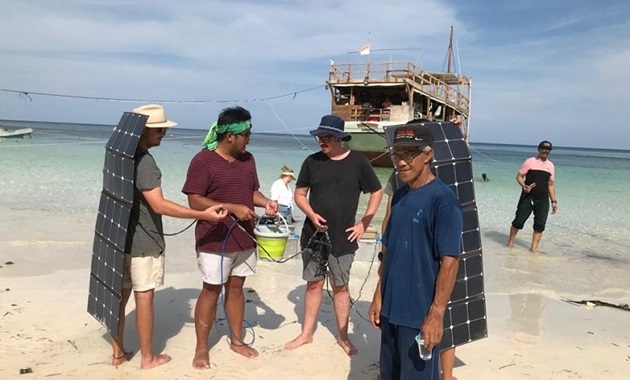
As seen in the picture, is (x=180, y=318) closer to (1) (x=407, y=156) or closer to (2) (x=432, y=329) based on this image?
(2) (x=432, y=329)

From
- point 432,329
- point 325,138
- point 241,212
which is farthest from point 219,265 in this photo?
point 432,329

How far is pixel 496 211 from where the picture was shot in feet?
46.3

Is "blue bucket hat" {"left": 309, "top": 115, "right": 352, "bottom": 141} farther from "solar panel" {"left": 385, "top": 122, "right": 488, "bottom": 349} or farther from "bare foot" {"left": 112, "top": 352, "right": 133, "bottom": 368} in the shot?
"bare foot" {"left": 112, "top": 352, "right": 133, "bottom": 368}

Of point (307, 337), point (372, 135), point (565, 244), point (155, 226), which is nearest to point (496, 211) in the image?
point (565, 244)

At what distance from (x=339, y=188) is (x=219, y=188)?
0.97 metres

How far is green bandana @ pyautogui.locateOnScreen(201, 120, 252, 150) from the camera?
3445 millimetres

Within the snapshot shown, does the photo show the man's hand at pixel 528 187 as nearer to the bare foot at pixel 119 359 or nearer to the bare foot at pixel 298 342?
the bare foot at pixel 298 342

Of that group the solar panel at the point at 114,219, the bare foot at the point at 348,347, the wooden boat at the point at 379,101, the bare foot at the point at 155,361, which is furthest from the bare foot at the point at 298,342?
the wooden boat at the point at 379,101

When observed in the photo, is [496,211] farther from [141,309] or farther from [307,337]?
[141,309]

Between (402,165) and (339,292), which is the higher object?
(402,165)

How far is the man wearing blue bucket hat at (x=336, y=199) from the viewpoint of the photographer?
3.87 metres

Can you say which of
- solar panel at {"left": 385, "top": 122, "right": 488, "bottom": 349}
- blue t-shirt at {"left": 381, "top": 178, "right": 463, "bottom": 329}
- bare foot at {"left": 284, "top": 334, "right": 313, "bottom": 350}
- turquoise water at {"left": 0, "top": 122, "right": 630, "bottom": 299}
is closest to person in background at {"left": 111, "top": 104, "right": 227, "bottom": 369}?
bare foot at {"left": 284, "top": 334, "right": 313, "bottom": 350}

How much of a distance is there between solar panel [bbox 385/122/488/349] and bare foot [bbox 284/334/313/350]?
1547 mm

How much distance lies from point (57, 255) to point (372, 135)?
15.2m
